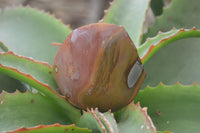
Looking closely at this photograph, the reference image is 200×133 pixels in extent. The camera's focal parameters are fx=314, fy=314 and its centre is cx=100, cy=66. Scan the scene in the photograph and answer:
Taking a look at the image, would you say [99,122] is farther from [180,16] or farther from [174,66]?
[180,16]

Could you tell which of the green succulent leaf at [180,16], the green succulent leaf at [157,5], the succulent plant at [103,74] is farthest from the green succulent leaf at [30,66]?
the green succulent leaf at [157,5]

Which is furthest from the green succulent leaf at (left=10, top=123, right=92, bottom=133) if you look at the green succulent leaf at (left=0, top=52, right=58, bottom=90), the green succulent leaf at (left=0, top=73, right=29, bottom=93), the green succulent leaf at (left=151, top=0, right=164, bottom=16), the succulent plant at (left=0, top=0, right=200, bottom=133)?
the green succulent leaf at (left=151, top=0, right=164, bottom=16)

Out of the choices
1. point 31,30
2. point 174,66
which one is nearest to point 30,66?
point 31,30

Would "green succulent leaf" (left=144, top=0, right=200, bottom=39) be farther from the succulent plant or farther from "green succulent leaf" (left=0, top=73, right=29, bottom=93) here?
"green succulent leaf" (left=0, top=73, right=29, bottom=93)

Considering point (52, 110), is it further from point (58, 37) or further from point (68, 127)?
point (58, 37)

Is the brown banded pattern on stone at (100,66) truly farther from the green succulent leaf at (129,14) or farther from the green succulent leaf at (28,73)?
the green succulent leaf at (129,14)
